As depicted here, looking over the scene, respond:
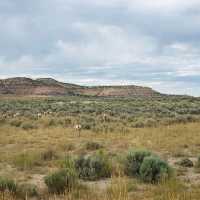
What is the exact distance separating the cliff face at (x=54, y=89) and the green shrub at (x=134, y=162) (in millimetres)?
90029

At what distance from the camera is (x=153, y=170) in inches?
376

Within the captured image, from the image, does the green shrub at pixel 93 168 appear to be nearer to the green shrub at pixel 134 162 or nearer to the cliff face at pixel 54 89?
the green shrub at pixel 134 162

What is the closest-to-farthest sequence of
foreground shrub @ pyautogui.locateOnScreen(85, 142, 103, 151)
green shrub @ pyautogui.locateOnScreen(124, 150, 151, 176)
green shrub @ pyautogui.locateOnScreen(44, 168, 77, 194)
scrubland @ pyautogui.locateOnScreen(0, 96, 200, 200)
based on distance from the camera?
scrubland @ pyautogui.locateOnScreen(0, 96, 200, 200)
green shrub @ pyautogui.locateOnScreen(44, 168, 77, 194)
green shrub @ pyautogui.locateOnScreen(124, 150, 151, 176)
foreground shrub @ pyautogui.locateOnScreen(85, 142, 103, 151)

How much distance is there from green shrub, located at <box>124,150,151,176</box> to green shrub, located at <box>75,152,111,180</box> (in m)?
0.44

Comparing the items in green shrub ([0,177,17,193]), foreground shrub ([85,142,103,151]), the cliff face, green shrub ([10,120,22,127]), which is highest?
the cliff face

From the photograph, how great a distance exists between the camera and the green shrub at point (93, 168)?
9.89m

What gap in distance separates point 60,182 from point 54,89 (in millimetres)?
100916

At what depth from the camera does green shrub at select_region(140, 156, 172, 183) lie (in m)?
9.26

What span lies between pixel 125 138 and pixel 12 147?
441 centimetres

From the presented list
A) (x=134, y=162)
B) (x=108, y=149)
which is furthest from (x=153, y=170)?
(x=108, y=149)

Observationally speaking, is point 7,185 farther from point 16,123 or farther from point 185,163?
point 16,123

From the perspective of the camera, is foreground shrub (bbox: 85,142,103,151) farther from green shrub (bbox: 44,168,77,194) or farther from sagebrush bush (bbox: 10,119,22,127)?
sagebrush bush (bbox: 10,119,22,127)

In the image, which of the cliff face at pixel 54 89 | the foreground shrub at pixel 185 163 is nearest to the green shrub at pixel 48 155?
the foreground shrub at pixel 185 163

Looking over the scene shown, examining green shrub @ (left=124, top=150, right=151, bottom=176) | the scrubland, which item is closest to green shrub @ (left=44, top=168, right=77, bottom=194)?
the scrubland
